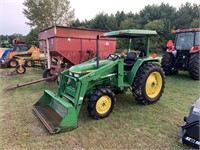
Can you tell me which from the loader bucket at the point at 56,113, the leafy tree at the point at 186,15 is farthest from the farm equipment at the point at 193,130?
the leafy tree at the point at 186,15

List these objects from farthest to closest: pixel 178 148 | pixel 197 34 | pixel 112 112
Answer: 1. pixel 197 34
2. pixel 112 112
3. pixel 178 148

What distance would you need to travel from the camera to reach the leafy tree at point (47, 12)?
904 inches

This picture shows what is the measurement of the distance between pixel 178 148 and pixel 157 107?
60.8 inches

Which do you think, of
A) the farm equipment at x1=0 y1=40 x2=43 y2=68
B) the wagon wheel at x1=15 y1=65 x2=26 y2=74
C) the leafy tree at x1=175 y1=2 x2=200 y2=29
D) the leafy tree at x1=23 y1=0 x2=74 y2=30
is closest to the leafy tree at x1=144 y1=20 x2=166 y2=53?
the leafy tree at x1=175 y1=2 x2=200 y2=29

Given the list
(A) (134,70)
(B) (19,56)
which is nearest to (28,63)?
(B) (19,56)

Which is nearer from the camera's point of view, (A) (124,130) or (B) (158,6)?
(A) (124,130)

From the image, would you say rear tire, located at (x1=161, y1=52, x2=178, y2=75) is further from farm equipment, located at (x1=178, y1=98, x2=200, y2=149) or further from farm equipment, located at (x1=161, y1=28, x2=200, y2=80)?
farm equipment, located at (x1=178, y1=98, x2=200, y2=149)

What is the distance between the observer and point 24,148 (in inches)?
102

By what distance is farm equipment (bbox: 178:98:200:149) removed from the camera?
242cm

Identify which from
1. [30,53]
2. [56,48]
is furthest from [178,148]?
[30,53]

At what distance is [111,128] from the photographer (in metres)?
3.11

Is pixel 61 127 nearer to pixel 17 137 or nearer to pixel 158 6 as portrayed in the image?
pixel 17 137

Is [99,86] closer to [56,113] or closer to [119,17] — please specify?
[56,113]

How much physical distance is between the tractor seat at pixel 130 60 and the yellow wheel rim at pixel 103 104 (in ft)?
3.48
